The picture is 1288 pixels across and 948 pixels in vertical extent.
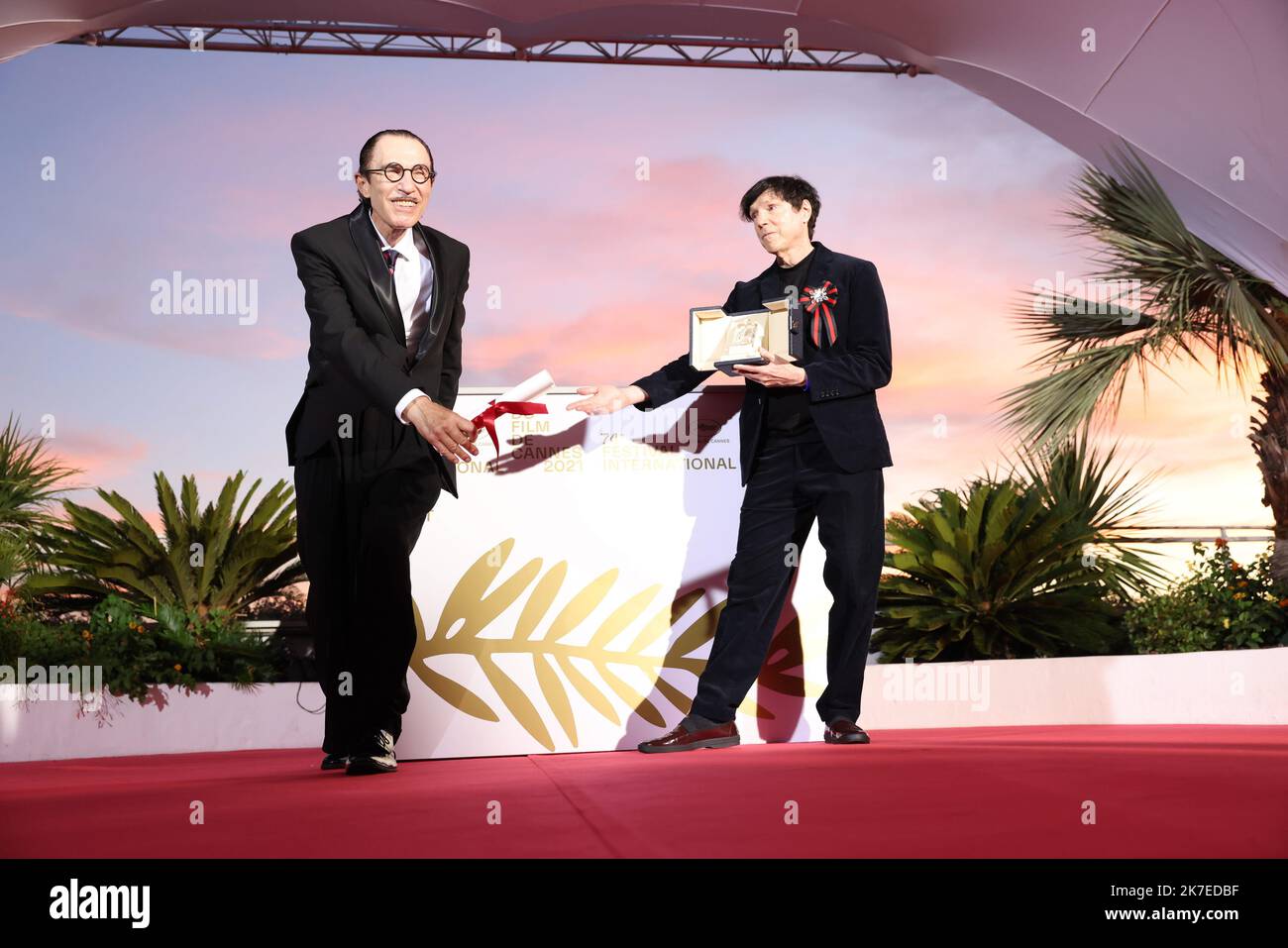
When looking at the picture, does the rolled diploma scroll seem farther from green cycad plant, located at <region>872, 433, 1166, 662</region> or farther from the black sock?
green cycad plant, located at <region>872, 433, 1166, 662</region>

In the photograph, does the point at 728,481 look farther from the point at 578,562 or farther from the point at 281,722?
the point at 281,722

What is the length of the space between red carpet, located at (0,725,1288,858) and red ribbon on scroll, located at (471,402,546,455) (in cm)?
104

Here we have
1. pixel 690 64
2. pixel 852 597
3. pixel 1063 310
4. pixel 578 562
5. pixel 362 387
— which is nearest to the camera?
pixel 362 387

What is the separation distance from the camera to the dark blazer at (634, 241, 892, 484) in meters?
3.25

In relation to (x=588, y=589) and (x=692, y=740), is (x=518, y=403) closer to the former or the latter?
(x=588, y=589)

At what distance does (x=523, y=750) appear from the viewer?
3412 mm

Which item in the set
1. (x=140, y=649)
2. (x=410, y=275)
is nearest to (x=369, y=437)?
(x=410, y=275)

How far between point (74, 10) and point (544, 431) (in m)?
4.26

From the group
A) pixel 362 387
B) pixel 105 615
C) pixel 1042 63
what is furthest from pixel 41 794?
pixel 1042 63

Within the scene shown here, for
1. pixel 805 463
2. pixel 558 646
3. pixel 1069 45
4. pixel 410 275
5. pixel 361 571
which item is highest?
pixel 1069 45

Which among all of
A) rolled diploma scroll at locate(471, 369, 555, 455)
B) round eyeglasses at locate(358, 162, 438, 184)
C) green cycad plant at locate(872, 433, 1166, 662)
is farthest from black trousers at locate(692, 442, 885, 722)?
green cycad plant at locate(872, 433, 1166, 662)

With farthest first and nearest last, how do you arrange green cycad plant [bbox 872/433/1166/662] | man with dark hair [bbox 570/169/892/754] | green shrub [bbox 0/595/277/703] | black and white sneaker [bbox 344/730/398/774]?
green cycad plant [bbox 872/433/1166/662] → green shrub [bbox 0/595/277/703] → man with dark hair [bbox 570/169/892/754] → black and white sneaker [bbox 344/730/398/774]

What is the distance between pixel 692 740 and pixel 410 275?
1.58 meters

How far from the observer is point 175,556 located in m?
6.04
